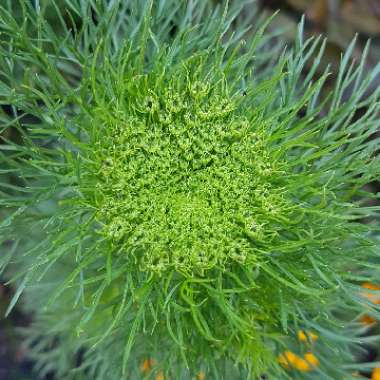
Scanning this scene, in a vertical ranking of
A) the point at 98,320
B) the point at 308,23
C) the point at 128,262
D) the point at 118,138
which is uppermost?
the point at 308,23

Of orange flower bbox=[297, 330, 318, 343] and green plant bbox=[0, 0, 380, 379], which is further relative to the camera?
orange flower bbox=[297, 330, 318, 343]

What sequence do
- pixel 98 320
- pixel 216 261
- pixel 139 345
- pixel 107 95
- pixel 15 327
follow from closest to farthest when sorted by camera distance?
1. pixel 216 261
2. pixel 107 95
3. pixel 139 345
4. pixel 98 320
5. pixel 15 327

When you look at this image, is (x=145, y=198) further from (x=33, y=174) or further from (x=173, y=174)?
(x=33, y=174)

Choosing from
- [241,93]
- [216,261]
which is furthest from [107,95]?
[216,261]

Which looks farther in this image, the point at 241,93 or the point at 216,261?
the point at 241,93

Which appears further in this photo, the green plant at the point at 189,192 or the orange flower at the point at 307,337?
the orange flower at the point at 307,337

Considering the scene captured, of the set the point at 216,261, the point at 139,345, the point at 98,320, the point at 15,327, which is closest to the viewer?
the point at 216,261

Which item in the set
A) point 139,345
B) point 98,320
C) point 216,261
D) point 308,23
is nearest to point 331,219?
point 216,261

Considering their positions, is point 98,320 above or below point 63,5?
below

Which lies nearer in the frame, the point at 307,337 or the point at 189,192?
the point at 189,192
